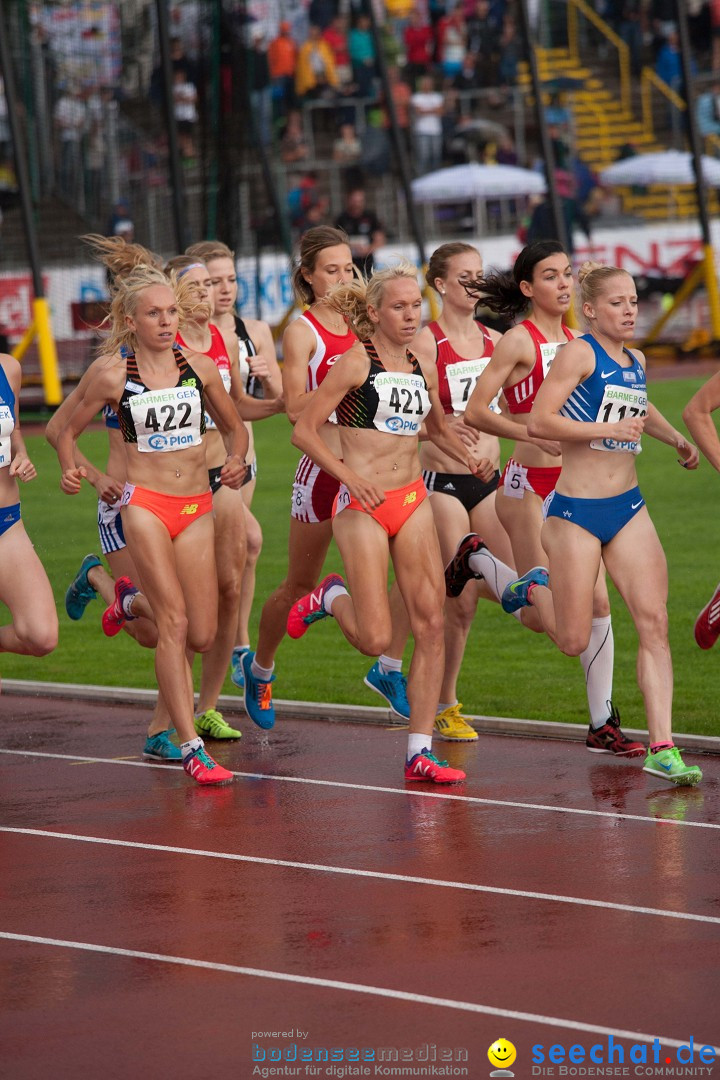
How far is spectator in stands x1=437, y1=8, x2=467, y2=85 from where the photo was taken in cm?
3222

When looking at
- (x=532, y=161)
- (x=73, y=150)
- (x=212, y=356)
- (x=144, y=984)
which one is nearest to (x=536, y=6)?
(x=532, y=161)

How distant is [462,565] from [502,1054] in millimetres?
4145

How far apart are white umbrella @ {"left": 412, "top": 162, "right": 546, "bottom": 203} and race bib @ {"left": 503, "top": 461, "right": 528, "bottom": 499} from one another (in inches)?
786

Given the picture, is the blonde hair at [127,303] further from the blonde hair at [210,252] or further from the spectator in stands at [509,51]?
the spectator in stands at [509,51]

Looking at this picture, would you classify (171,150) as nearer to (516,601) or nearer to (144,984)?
(516,601)

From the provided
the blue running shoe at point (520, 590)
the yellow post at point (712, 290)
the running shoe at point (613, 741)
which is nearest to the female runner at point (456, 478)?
the blue running shoe at point (520, 590)

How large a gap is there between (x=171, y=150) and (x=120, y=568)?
42.3ft

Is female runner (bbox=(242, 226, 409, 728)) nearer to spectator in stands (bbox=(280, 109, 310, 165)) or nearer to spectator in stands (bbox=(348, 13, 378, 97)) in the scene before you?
spectator in stands (bbox=(280, 109, 310, 165))

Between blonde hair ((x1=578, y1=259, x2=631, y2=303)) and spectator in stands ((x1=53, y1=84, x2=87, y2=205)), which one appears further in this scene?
spectator in stands ((x1=53, y1=84, x2=87, y2=205))

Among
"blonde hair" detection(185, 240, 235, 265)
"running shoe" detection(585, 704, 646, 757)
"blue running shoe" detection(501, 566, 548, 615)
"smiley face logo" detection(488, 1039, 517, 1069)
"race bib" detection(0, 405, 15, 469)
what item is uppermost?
"blonde hair" detection(185, 240, 235, 265)

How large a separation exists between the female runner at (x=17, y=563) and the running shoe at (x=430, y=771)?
1778 mm

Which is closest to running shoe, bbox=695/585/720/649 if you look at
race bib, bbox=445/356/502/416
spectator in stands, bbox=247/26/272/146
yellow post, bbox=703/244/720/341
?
race bib, bbox=445/356/502/416

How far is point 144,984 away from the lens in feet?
17.2

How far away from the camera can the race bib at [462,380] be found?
29.1ft
